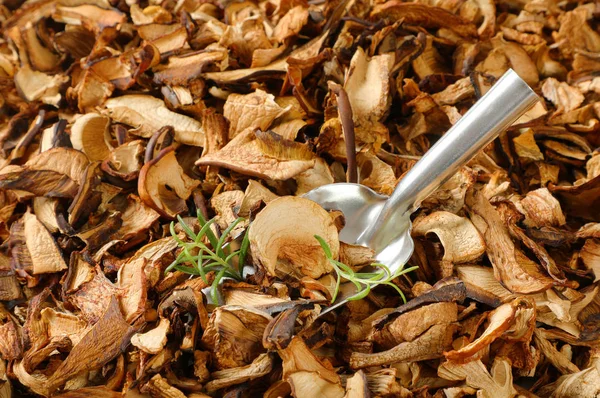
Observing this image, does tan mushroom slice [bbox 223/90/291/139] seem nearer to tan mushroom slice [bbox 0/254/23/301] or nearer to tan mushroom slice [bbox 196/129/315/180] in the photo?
tan mushroom slice [bbox 196/129/315/180]

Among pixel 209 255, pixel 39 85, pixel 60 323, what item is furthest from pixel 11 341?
pixel 39 85

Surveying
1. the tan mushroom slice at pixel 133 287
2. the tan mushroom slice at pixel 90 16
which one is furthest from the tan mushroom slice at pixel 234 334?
the tan mushroom slice at pixel 90 16

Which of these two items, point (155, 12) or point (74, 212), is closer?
point (74, 212)

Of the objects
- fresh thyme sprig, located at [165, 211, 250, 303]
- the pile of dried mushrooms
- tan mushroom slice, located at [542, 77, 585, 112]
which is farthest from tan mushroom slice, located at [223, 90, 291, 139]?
tan mushroom slice, located at [542, 77, 585, 112]

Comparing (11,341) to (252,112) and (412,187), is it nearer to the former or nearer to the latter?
(252,112)

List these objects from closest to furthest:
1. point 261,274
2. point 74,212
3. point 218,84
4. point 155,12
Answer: point 261,274 → point 74,212 → point 218,84 → point 155,12

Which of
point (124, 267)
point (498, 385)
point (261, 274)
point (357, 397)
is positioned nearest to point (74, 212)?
point (124, 267)

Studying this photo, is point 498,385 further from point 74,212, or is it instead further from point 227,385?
point 74,212
